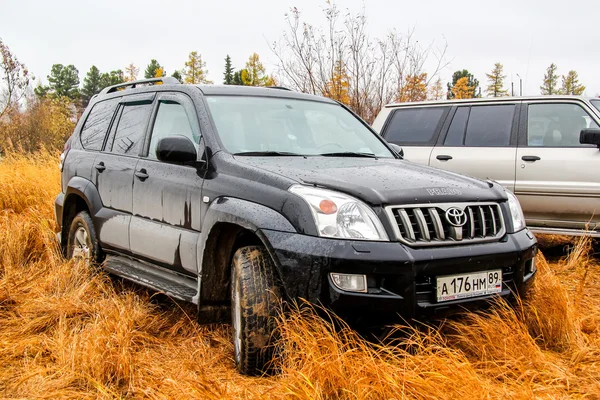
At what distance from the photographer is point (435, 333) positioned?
10.5 feet

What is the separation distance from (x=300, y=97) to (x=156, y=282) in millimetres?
1787

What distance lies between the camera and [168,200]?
13.1 ft

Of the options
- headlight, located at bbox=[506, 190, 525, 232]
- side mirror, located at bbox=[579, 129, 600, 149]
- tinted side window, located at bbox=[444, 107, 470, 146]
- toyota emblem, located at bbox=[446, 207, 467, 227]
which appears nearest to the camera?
toyota emblem, located at bbox=[446, 207, 467, 227]

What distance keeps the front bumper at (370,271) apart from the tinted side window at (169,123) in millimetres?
1472

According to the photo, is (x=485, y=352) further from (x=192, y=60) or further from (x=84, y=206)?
(x=192, y=60)

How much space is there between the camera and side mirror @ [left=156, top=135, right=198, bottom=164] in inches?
144

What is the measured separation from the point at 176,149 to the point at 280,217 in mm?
959

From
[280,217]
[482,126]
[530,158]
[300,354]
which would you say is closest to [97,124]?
[280,217]

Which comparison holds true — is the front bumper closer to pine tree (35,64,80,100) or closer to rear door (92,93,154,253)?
rear door (92,93,154,253)

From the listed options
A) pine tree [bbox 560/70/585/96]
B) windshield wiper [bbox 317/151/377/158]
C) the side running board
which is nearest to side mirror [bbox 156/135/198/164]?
the side running board

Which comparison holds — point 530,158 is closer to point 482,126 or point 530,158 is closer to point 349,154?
point 482,126

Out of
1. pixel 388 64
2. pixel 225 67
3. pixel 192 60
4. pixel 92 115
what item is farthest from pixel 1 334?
pixel 225 67

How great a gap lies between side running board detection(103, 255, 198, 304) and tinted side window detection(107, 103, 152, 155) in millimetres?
855

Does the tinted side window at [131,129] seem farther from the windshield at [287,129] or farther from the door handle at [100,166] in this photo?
the windshield at [287,129]
